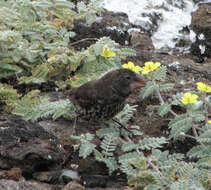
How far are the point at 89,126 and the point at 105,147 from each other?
61 centimetres

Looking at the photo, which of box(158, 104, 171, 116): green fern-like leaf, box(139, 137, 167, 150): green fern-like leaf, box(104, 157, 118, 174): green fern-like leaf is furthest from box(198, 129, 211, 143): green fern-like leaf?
box(104, 157, 118, 174): green fern-like leaf

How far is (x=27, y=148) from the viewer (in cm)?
322

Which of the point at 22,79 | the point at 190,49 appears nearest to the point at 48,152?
the point at 22,79

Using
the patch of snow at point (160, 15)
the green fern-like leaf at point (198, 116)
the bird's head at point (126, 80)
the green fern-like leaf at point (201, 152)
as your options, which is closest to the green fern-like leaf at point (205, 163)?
the green fern-like leaf at point (201, 152)

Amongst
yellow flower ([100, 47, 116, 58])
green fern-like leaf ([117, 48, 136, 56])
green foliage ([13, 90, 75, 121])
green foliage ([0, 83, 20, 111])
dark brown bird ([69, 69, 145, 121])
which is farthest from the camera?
→ green fern-like leaf ([117, 48, 136, 56])

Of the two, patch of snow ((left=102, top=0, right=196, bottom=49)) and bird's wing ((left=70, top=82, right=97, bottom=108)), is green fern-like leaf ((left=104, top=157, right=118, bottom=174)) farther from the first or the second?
patch of snow ((left=102, top=0, right=196, bottom=49))

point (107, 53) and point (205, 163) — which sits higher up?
point (107, 53)

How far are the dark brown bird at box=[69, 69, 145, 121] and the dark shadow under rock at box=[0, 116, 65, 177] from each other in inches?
20.2

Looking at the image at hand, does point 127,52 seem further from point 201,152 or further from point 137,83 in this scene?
point 201,152

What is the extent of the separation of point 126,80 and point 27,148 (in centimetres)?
124

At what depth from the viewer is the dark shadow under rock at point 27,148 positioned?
123 inches

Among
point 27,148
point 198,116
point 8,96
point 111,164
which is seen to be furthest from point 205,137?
point 8,96

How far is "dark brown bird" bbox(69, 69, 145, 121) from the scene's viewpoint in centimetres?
377

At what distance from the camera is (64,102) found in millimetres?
4102
